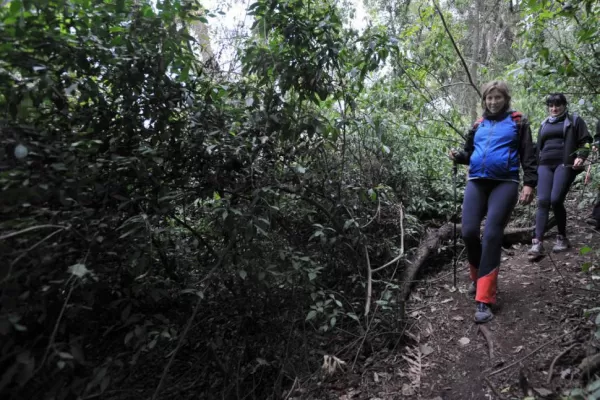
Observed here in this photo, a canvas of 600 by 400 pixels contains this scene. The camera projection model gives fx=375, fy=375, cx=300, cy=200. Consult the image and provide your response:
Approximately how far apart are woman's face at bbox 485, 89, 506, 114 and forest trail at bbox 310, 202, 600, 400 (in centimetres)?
159

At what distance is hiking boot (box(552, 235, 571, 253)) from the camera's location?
14.4 feet

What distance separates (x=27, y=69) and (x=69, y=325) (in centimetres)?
156

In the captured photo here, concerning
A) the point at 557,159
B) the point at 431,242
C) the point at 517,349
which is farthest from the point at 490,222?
the point at 557,159

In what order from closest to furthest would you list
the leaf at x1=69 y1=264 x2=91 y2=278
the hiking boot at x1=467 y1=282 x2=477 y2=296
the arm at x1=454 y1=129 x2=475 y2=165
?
1. the leaf at x1=69 y1=264 x2=91 y2=278
2. the arm at x1=454 y1=129 x2=475 y2=165
3. the hiking boot at x1=467 y1=282 x2=477 y2=296

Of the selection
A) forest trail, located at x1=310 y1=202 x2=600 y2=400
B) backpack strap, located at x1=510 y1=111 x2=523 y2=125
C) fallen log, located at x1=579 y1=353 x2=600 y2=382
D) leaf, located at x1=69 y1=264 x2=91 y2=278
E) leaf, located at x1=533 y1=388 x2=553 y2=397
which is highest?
backpack strap, located at x1=510 y1=111 x2=523 y2=125

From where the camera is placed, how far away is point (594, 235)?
4664 millimetres

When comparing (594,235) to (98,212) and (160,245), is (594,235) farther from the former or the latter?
(98,212)

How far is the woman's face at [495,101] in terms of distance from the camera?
335 centimetres

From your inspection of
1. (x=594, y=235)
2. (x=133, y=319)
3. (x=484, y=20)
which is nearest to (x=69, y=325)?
(x=133, y=319)

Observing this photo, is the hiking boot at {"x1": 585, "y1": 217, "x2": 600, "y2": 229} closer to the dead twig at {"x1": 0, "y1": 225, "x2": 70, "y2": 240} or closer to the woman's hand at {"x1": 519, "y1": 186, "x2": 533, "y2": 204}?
the woman's hand at {"x1": 519, "y1": 186, "x2": 533, "y2": 204}

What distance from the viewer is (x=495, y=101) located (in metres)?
3.37

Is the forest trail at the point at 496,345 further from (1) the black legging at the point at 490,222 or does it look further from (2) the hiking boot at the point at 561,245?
(1) the black legging at the point at 490,222

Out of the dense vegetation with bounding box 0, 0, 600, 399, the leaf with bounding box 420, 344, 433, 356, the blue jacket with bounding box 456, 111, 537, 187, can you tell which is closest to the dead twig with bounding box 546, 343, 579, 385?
the leaf with bounding box 420, 344, 433, 356

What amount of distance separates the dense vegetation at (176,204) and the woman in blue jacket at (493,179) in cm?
61
